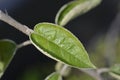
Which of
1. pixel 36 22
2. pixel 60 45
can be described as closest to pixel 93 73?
pixel 60 45

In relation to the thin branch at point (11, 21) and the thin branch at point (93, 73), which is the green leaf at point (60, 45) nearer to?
the thin branch at point (11, 21)

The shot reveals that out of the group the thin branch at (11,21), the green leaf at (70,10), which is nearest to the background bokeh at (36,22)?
the green leaf at (70,10)

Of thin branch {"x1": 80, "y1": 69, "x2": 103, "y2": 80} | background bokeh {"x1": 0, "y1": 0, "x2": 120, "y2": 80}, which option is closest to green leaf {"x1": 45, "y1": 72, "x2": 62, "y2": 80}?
thin branch {"x1": 80, "y1": 69, "x2": 103, "y2": 80}

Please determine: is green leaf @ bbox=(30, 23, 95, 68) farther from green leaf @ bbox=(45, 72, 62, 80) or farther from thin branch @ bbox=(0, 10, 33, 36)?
green leaf @ bbox=(45, 72, 62, 80)

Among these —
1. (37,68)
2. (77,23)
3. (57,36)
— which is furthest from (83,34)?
(57,36)

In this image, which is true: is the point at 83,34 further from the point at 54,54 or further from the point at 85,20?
the point at 54,54

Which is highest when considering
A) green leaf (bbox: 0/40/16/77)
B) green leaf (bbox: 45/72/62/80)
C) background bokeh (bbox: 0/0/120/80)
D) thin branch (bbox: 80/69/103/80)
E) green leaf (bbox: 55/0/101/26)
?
background bokeh (bbox: 0/0/120/80)

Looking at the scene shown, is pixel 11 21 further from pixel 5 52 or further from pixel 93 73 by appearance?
pixel 93 73

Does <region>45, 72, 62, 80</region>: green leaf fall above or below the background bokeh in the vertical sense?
below
